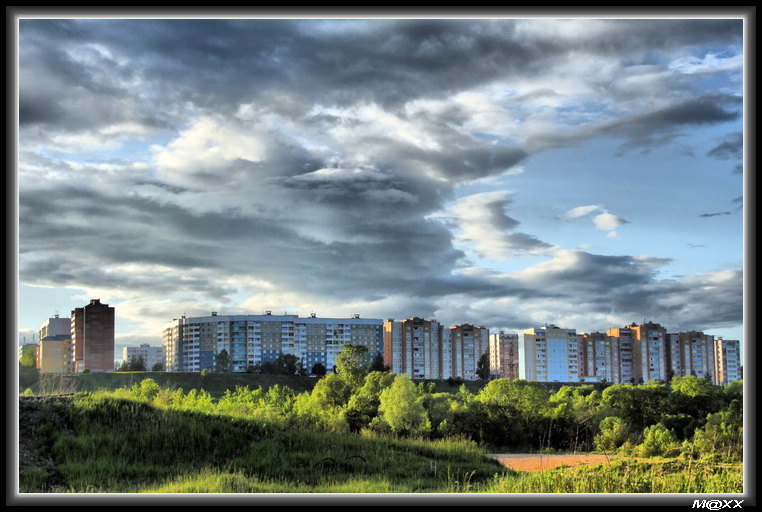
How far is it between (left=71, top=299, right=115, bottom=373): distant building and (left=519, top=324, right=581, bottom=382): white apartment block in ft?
26.3

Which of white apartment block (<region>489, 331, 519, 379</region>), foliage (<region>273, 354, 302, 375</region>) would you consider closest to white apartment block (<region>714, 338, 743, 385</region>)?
white apartment block (<region>489, 331, 519, 379</region>)

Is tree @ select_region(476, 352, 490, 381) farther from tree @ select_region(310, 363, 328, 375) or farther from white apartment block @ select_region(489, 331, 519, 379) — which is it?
tree @ select_region(310, 363, 328, 375)

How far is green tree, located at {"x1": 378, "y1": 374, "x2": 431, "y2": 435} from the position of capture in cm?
1003

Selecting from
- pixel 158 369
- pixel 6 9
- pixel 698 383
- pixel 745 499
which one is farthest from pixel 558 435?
pixel 158 369

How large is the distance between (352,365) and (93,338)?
4.36m

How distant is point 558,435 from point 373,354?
27.3 ft

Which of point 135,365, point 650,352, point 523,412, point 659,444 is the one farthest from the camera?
point 650,352

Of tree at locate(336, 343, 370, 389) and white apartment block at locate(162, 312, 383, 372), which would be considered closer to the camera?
tree at locate(336, 343, 370, 389)

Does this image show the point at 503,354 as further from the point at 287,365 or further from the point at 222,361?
the point at 222,361

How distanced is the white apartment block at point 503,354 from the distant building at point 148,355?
9.26 metres

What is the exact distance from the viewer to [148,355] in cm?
1927

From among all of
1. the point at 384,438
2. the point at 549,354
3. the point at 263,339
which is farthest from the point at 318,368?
the point at 384,438

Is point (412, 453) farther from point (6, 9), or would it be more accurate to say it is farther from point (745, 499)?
point (6, 9)

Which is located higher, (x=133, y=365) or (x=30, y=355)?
(x=30, y=355)
